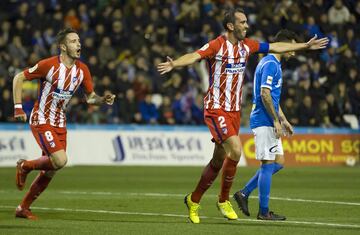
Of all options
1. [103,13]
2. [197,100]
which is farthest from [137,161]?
[103,13]

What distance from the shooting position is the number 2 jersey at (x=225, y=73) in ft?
37.9

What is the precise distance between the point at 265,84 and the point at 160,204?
3262 millimetres

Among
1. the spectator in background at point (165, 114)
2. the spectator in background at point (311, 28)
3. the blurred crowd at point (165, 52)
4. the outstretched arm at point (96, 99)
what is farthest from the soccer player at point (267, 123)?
the spectator in background at point (311, 28)

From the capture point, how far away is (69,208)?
529 inches

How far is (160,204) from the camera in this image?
46.8 ft

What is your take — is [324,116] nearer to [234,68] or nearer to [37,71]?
[234,68]

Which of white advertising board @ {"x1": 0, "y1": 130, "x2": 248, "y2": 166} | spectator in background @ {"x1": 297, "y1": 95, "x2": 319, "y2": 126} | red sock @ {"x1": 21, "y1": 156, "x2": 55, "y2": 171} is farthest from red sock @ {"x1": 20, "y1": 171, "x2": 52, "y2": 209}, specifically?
spectator in background @ {"x1": 297, "y1": 95, "x2": 319, "y2": 126}

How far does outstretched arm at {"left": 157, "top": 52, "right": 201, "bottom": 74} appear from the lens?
34.5ft

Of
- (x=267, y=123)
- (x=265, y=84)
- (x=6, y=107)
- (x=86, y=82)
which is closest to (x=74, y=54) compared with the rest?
(x=86, y=82)

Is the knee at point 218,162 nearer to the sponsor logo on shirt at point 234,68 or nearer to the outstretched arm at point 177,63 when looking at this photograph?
the sponsor logo on shirt at point 234,68

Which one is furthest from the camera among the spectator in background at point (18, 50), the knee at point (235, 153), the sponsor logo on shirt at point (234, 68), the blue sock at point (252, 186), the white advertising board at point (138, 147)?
the spectator in background at point (18, 50)

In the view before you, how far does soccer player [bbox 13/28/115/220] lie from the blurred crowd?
11.9 meters

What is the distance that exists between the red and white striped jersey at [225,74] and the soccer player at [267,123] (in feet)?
1.25

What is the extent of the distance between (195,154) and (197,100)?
1.63 meters
